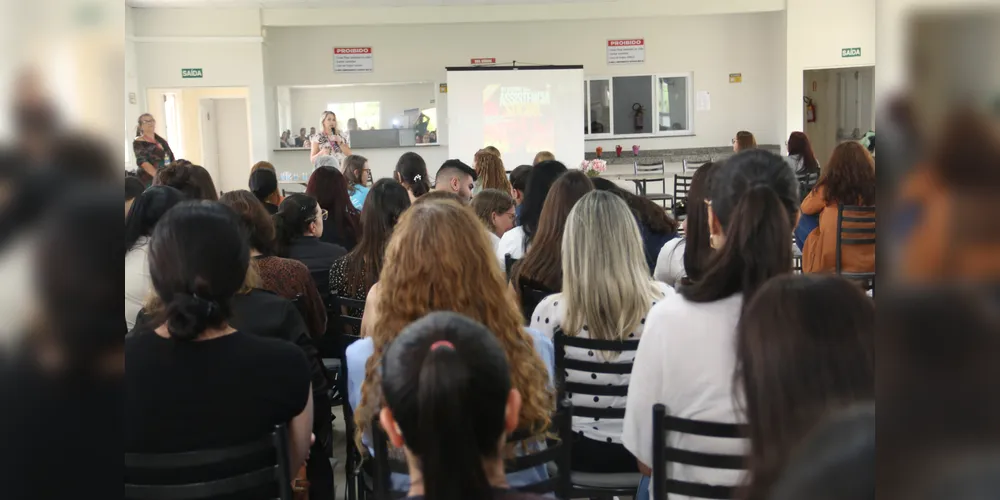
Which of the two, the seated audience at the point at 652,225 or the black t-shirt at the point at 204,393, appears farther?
the seated audience at the point at 652,225

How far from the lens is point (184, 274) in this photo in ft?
4.70

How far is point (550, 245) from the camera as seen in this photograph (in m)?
2.67

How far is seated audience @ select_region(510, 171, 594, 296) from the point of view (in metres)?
2.60

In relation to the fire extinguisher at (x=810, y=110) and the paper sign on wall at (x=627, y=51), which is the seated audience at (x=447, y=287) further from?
the fire extinguisher at (x=810, y=110)

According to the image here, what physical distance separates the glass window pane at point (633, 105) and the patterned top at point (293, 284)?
8.99 m

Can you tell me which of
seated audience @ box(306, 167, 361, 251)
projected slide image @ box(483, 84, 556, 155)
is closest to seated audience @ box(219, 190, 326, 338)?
seated audience @ box(306, 167, 361, 251)

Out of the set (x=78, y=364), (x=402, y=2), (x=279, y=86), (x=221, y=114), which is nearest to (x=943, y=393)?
(x=78, y=364)

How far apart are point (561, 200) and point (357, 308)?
85cm

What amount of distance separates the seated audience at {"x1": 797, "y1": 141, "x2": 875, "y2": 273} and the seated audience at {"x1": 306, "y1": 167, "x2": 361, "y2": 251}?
7.37 ft

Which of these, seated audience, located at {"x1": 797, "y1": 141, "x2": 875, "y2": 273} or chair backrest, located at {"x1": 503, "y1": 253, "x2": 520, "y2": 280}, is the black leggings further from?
seated audience, located at {"x1": 797, "y1": 141, "x2": 875, "y2": 273}

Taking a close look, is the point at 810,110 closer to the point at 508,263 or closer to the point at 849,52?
the point at 849,52

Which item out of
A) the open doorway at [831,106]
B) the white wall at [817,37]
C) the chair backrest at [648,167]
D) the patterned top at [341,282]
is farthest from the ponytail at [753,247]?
the open doorway at [831,106]

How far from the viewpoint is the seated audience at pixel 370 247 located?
280 cm

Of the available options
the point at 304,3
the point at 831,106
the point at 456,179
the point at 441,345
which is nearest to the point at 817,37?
the point at 831,106
